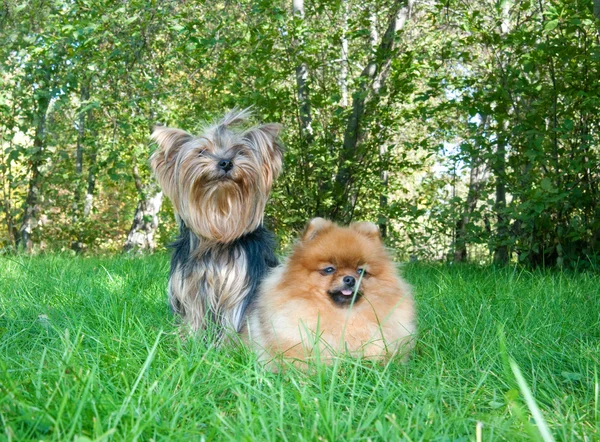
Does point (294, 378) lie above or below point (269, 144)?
below

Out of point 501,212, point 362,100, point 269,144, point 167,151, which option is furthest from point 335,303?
point 362,100

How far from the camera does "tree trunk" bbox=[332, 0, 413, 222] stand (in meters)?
8.24

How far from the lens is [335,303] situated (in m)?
3.27

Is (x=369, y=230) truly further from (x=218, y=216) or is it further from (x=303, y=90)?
(x=303, y=90)

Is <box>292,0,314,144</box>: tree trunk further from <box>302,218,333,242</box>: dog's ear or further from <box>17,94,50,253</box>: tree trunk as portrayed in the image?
<box>302,218,333,242</box>: dog's ear

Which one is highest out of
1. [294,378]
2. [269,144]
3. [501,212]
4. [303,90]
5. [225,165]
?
[303,90]

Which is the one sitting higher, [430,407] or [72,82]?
[72,82]

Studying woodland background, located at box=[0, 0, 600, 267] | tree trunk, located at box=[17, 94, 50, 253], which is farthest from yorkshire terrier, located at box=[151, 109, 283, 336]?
tree trunk, located at box=[17, 94, 50, 253]

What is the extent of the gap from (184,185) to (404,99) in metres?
5.06

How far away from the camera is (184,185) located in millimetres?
4281

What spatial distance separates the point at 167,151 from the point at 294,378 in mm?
2129

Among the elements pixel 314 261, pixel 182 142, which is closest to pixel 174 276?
pixel 182 142

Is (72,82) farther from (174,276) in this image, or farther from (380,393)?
(380,393)

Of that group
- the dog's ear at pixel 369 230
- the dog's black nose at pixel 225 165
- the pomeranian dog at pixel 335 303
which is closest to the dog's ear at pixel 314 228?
the pomeranian dog at pixel 335 303
